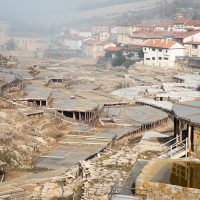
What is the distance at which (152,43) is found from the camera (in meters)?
64.2

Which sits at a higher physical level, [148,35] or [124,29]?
[124,29]

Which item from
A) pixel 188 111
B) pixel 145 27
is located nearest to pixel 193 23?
pixel 145 27

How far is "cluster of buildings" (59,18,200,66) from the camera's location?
6209 cm

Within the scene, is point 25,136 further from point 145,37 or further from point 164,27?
point 164,27

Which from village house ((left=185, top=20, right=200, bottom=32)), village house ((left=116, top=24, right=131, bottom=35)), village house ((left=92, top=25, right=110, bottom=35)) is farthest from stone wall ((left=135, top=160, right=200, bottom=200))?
village house ((left=92, top=25, right=110, bottom=35))

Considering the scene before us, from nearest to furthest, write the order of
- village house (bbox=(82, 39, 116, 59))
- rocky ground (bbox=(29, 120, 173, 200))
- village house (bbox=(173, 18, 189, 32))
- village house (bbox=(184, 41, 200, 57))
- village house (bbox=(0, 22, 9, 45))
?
rocky ground (bbox=(29, 120, 173, 200)), village house (bbox=(184, 41, 200, 57)), village house (bbox=(82, 39, 116, 59)), village house (bbox=(173, 18, 189, 32)), village house (bbox=(0, 22, 9, 45))

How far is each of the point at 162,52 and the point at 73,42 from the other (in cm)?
3567

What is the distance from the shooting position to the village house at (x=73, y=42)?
92.5 metres

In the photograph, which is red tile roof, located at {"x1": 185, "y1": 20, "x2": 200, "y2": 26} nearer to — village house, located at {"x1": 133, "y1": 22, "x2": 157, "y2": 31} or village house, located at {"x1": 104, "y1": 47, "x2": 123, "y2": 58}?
village house, located at {"x1": 133, "y1": 22, "x2": 157, "y2": 31}

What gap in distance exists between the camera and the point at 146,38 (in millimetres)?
71375

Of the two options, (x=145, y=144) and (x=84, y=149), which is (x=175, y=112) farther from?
(x=84, y=149)

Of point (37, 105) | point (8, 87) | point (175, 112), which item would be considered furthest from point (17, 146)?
point (8, 87)

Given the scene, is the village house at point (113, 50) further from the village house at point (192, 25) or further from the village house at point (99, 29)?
the village house at point (99, 29)

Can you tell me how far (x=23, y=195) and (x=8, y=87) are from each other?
21.5 meters
